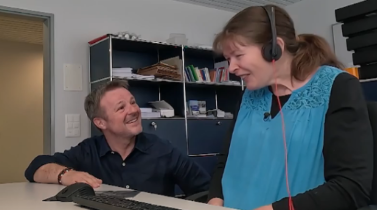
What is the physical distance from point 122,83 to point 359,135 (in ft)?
4.32

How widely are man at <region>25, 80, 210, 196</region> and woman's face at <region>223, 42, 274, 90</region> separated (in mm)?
723

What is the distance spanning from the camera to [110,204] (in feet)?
3.08

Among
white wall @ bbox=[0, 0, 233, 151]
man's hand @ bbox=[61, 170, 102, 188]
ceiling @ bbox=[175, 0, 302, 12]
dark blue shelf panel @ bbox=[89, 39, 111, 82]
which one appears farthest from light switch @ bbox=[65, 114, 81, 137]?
man's hand @ bbox=[61, 170, 102, 188]

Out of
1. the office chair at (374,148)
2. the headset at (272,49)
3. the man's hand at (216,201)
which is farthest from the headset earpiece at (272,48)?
the man's hand at (216,201)

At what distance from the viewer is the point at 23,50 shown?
5.83m

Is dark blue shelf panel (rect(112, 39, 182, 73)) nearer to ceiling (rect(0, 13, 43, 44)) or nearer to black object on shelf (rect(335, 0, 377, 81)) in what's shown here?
ceiling (rect(0, 13, 43, 44))

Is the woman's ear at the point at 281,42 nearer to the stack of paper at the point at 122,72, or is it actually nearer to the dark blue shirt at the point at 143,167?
the dark blue shirt at the point at 143,167

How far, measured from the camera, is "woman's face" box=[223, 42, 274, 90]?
1199 mm

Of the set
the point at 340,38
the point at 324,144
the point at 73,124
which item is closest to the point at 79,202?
the point at 324,144

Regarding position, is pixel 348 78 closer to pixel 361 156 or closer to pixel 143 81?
pixel 361 156

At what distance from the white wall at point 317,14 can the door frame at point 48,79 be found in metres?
2.37

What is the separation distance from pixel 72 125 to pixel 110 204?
2628 millimetres

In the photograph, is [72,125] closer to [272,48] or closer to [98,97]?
[98,97]

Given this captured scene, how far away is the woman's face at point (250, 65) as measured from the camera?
1.20 m
